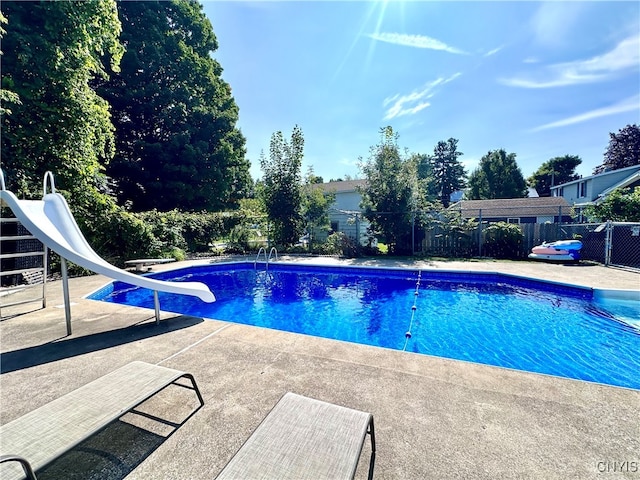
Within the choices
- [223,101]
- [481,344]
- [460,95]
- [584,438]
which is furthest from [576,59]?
[223,101]

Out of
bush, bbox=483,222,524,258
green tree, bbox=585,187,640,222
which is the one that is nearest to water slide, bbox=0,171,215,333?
bush, bbox=483,222,524,258

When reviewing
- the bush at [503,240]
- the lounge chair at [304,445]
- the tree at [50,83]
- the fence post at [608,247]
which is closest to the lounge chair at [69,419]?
the lounge chair at [304,445]

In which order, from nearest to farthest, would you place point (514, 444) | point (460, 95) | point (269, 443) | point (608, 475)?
point (269, 443), point (608, 475), point (514, 444), point (460, 95)

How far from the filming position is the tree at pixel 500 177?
33.1 metres

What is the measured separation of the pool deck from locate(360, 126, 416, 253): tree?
10010 millimetres

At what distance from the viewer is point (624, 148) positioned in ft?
93.0

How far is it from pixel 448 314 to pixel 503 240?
7.66 meters

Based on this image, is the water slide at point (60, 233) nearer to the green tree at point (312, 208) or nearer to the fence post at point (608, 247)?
the green tree at point (312, 208)

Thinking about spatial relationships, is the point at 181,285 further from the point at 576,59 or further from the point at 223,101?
the point at 223,101

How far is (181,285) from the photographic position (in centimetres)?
421

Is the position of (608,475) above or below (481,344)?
above

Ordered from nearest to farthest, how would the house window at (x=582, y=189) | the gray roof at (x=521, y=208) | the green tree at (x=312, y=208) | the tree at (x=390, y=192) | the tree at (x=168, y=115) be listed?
the tree at (x=390, y=192)
the green tree at (x=312, y=208)
the tree at (x=168, y=115)
the gray roof at (x=521, y=208)
the house window at (x=582, y=189)

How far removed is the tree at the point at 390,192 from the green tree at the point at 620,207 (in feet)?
24.5

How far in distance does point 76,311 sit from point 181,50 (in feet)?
63.7
